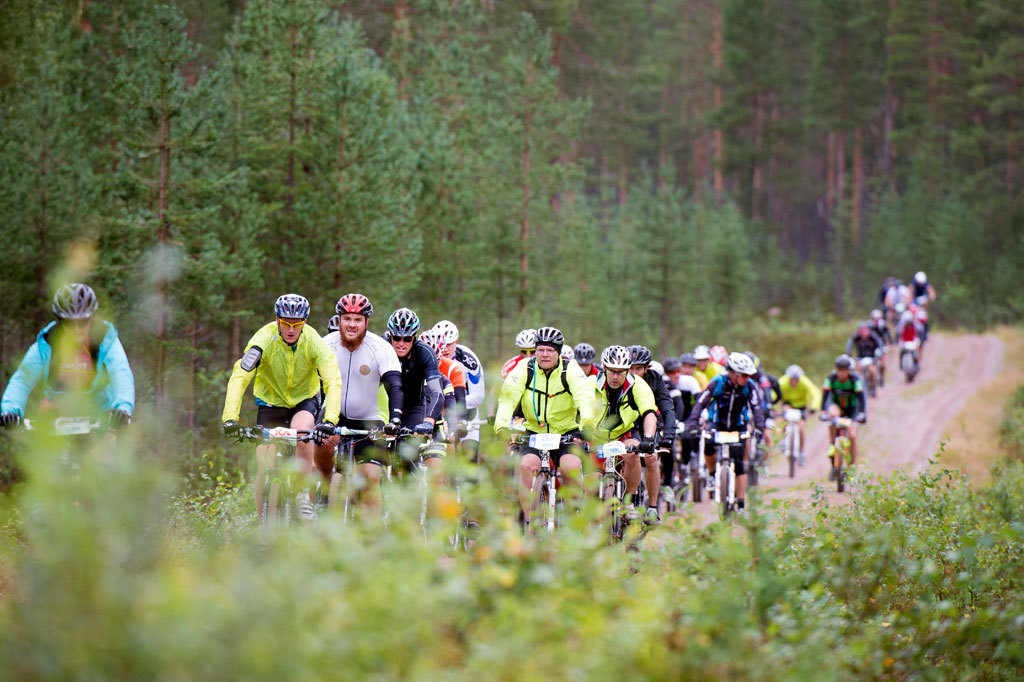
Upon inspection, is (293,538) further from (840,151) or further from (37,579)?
(840,151)

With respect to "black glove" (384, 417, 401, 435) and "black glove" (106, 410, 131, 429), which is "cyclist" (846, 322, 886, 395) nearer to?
"black glove" (384, 417, 401, 435)

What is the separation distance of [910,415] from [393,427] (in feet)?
74.1

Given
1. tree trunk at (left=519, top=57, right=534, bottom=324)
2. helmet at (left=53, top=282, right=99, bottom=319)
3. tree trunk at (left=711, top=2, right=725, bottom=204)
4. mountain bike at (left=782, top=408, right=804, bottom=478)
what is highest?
tree trunk at (left=711, top=2, right=725, bottom=204)

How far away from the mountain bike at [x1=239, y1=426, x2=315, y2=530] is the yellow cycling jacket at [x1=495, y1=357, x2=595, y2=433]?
8.13ft

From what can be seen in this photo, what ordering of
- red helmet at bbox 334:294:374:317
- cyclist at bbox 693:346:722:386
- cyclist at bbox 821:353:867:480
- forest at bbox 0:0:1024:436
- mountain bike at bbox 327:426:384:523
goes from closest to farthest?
mountain bike at bbox 327:426:384:523, red helmet at bbox 334:294:374:317, cyclist at bbox 693:346:722:386, cyclist at bbox 821:353:867:480, forest at bbox 0:0:1024:436

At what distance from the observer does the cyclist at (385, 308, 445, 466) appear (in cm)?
1031

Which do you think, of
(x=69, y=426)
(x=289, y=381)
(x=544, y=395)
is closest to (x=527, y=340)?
(x=544, y=395)

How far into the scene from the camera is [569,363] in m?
11.0

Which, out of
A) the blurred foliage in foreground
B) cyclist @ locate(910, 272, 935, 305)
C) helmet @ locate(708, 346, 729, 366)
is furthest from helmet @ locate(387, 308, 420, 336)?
cyclist @ locate(910, 272, 935, 305)

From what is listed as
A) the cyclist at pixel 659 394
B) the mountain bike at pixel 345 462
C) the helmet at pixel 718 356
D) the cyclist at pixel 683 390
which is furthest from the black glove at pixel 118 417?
the helmet at pixel 718 356

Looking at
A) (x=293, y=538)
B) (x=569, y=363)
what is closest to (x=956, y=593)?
(x=569, y=363)

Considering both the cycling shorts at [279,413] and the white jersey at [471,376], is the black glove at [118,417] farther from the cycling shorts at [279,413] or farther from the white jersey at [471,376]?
the white jersey at [471,376]

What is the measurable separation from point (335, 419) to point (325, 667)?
5005 millimetres

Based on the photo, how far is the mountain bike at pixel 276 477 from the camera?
891 cm
